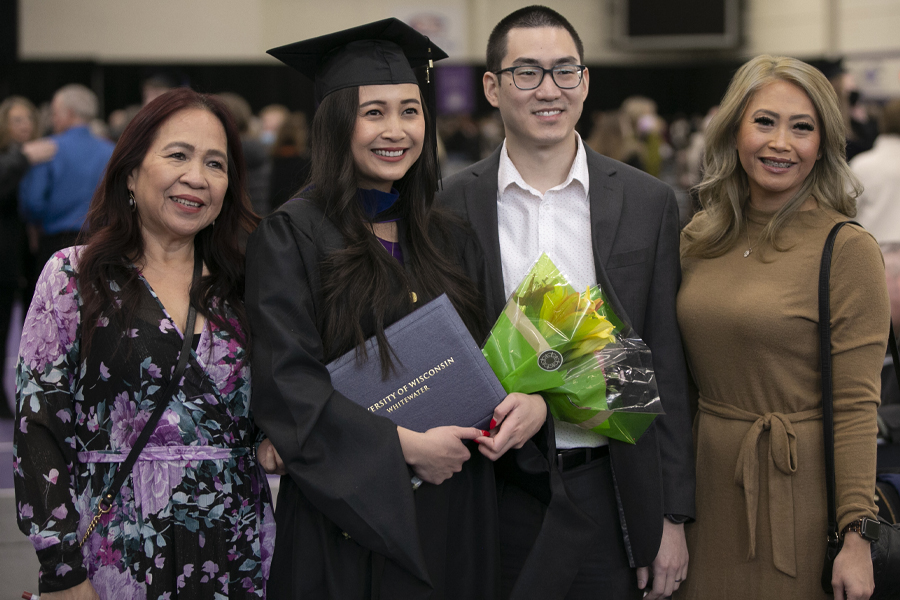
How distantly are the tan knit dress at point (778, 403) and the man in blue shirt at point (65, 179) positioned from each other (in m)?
4.78

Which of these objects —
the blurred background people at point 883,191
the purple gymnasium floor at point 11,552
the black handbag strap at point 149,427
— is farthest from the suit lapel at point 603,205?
the blurred background people at point 883,191

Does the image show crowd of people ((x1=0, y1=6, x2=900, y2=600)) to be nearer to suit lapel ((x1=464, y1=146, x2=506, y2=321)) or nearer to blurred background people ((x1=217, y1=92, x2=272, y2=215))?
suit lapel ((x1=464, y1=146, x2=506, y2=321))

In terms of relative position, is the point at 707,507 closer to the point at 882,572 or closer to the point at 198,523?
the point at 882,572

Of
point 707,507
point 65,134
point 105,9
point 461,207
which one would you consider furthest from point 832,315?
point 105,9

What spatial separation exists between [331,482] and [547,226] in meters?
0.96

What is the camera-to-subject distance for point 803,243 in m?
2.23

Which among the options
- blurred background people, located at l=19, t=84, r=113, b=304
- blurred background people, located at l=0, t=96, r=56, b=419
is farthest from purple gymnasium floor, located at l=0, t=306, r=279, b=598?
blurred background people, located at l=19, t=84, r=113, b=304

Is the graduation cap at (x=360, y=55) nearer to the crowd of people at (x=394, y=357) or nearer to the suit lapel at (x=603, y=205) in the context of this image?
the crowd of people at (x=394, y=357)

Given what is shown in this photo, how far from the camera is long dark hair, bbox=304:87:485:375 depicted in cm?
193

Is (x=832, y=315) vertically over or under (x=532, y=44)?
under

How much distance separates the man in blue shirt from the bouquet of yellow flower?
182 inches

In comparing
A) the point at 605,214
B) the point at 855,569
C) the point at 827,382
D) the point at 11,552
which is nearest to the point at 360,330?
the point at 605,214

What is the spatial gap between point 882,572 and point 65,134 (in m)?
5.81

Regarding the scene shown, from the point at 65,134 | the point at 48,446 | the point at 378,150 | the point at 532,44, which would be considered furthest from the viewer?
the point at 65,134
